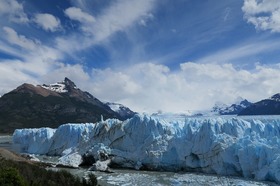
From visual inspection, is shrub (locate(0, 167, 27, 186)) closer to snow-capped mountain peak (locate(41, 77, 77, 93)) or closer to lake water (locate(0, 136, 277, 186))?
lake water (locate(0, 136, 277, 186))

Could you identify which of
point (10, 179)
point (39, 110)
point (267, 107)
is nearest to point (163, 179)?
point (10, 179)

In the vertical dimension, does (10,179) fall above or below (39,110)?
below

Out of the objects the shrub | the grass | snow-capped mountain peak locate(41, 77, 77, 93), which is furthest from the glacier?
snow-capped mountain peak locate(41, 77, 77, 93)

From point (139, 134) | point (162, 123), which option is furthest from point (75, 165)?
point (162, 123)

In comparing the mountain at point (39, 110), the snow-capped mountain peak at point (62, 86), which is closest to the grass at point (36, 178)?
the mountain at point (39, 110)

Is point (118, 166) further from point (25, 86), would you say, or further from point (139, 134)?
point (25, 86)

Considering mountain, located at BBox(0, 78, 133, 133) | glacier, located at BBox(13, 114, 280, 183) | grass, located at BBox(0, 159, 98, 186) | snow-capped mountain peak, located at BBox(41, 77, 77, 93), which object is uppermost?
snow-capped mountain peak, located at BBox(41, 77, 77, 93)

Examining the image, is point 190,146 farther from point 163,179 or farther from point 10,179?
point 10,179
